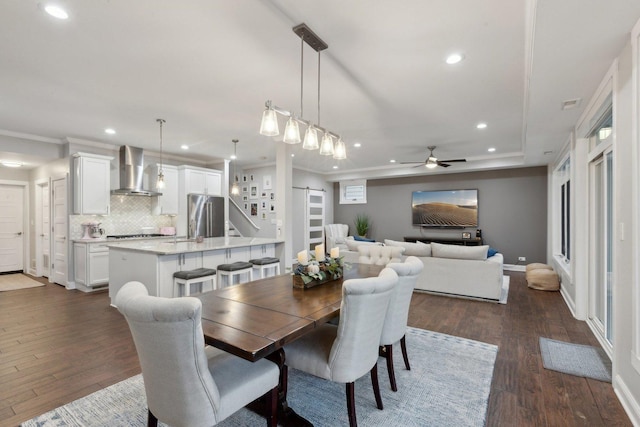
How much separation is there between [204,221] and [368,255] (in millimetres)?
4481

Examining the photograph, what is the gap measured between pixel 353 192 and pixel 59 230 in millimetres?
7232

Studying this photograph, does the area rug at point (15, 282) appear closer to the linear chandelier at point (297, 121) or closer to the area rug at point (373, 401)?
the area rug at point (373, 401)

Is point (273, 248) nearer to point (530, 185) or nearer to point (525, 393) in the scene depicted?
point (525, 393)

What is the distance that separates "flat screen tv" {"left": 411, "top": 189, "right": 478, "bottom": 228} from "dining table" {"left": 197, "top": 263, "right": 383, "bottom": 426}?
6.37 m

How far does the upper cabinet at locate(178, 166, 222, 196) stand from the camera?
6.54m

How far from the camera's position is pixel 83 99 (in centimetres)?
355

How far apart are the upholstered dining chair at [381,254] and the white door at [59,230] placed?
5349mm


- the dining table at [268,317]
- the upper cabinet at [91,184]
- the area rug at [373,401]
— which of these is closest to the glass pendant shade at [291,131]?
Answer: the dining table at [268,317]

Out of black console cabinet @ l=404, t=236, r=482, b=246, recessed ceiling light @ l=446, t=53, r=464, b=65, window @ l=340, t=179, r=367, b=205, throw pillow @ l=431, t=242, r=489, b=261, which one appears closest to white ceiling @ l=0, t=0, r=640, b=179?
recessed ceiling light @ l=446, t=53, r=464, b=65

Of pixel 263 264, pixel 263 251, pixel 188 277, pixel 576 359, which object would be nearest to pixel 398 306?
pixel 576 359

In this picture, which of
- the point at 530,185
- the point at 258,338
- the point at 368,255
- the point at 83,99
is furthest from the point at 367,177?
the point at 258,338

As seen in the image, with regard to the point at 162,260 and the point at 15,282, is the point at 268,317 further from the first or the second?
the point at 15,282

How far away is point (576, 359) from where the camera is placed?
8.87 ft

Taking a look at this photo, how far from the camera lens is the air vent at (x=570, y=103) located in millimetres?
2957
